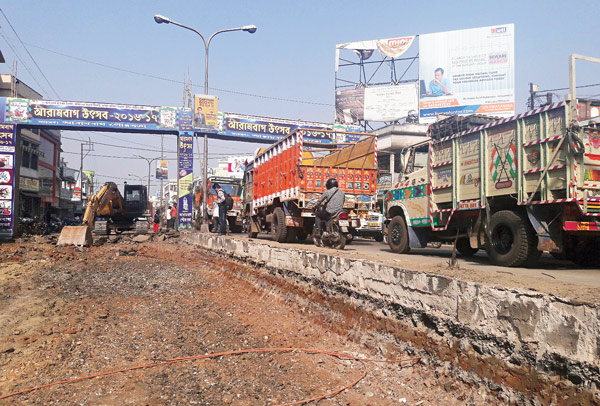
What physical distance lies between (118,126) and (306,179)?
17279mm

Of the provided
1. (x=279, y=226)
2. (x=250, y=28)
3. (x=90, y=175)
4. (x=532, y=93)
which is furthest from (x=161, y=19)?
(x=90, y=175)

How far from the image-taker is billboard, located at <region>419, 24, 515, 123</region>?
27.8m

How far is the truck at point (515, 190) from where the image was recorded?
526 cm

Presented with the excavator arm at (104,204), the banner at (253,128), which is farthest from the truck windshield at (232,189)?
the excavator arm at (104,204)

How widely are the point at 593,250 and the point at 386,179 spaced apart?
12.6m

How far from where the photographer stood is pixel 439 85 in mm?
29234

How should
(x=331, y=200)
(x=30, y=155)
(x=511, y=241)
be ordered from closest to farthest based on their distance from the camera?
(x=511, y=241) < (x=331, y=200) < (x=30, y=155)

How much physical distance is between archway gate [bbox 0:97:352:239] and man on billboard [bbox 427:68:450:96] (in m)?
8.93

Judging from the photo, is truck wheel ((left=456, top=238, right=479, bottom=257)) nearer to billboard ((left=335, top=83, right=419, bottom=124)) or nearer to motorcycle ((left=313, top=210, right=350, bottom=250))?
motorcycle ((left=313, top=210, right=350, bottom=250))

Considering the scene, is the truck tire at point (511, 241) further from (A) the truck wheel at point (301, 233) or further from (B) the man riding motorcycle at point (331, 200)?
(A) the truck wheel at point (301, 233)

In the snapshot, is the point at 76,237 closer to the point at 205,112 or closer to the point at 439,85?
the point at 205,112

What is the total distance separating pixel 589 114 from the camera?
5.42 meters

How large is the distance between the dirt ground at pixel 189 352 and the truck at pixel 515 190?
2.28 metres

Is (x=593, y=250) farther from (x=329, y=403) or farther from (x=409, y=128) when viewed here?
(x=409, y=128)
